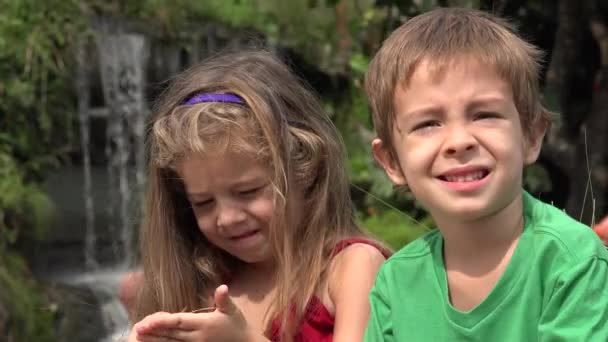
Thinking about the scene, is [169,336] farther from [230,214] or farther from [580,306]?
[580,306]

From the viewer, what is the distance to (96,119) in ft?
22.7

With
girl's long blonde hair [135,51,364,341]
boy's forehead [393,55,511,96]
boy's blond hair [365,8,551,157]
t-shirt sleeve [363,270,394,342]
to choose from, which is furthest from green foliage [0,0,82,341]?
boy's forehead [393,55,511,96]

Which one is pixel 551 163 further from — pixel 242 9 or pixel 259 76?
pixel 242 9

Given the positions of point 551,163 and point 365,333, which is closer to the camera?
point 365,333

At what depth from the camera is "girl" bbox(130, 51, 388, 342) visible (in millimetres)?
2084

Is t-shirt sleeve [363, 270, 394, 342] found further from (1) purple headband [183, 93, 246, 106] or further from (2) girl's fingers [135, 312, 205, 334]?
(1) purple headband [183, 93, 246, 106]

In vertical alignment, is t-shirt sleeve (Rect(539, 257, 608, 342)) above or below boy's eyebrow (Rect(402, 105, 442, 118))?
below

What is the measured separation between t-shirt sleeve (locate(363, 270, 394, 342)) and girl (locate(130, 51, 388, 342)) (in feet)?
0.43

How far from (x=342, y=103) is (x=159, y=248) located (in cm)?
452

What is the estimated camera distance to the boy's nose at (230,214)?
208cm

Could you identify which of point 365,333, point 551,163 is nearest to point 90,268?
point 551,163

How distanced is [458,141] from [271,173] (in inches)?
21.8

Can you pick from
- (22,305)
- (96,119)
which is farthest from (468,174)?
(96,119)

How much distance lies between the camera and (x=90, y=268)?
679cm
